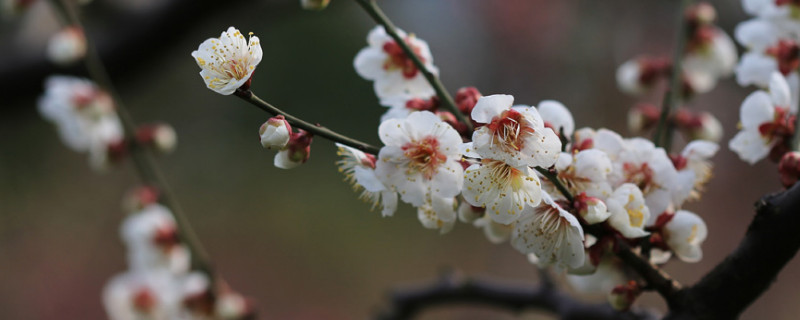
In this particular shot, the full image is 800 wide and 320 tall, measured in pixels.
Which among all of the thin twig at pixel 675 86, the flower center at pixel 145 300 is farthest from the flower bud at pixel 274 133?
the flower center at pixel 145 300

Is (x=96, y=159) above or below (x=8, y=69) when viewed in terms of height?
below

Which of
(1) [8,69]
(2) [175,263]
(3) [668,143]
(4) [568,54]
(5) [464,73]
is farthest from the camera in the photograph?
(5) [464,73]

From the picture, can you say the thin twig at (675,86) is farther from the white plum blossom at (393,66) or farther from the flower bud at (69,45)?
the flower bud at (69,45)

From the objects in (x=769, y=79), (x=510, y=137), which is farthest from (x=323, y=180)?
(x=510, y=137)

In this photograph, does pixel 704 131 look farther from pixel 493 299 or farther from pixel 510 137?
pixel 510 137

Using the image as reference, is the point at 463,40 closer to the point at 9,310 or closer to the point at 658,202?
the point at 9,310

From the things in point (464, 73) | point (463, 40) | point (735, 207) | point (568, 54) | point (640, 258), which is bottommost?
point (640, 258)

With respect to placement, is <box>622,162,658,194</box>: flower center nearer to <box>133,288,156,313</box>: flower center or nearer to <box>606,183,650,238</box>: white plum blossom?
<box>606,183,650,238</box>: white plum blossom

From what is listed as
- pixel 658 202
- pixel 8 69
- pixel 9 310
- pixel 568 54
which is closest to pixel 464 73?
pixel 568 54
